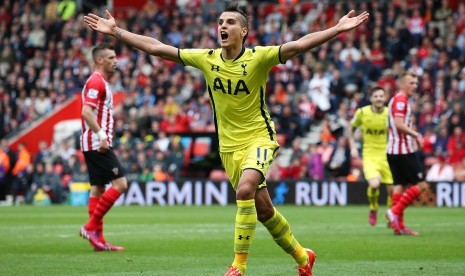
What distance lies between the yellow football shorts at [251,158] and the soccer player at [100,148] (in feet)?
11.2

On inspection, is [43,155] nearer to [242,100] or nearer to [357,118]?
[357,118]

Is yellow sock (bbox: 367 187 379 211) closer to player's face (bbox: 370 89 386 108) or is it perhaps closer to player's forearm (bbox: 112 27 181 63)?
player's face (bbox: 370 89 386 108)

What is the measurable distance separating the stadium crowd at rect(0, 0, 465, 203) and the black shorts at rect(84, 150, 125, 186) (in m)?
13.9

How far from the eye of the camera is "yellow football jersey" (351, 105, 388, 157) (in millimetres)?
18125

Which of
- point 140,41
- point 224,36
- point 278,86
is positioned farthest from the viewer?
point 278,86

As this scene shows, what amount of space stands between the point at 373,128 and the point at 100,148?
698 centimetres

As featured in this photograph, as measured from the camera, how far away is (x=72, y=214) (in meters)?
22.0

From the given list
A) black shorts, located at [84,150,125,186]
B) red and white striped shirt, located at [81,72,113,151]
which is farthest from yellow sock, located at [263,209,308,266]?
red and white striped shirt, located at [81,72,113,151]

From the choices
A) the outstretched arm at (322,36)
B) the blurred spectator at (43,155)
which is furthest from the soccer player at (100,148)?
the blurred spectator at (43,155)

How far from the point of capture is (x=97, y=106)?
509 inches

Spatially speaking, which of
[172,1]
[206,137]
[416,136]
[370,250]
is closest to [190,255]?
[370,250]

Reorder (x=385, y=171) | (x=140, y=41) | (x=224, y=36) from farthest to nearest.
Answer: (x=385, y=171)
(x=140, y=41)
(x=224, y=36)

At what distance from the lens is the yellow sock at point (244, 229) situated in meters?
8.89

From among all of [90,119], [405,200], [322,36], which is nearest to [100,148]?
[90,119]
